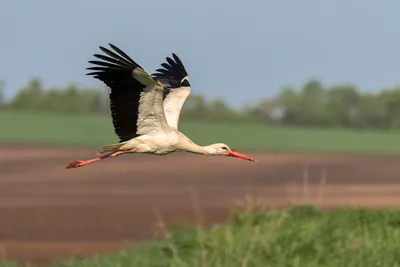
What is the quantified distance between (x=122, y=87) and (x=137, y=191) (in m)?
23.6

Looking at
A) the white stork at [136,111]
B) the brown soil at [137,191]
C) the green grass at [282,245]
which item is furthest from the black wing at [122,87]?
the brown soil at [137,191]

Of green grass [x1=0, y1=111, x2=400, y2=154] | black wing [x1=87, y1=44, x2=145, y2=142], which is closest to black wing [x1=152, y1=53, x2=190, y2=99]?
black wing [x1=87, y1=44, x2=145, y2=142]

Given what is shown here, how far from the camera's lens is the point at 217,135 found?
58.4m

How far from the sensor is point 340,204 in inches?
1180

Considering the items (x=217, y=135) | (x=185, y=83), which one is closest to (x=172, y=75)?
(x=185, y=83)

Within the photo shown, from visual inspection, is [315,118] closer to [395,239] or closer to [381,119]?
[381,119]

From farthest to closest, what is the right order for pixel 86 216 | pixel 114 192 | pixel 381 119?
pixel 381 119, pixel 114 192, pixel 86 216

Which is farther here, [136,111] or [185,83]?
[185,83]

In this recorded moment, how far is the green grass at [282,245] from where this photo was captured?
1334 cm

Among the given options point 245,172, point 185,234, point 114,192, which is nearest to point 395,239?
point 185,234

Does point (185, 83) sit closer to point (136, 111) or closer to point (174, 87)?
point (174, 87)

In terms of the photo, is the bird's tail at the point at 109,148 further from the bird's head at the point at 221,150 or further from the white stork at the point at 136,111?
the bird's head at the point at 221,150

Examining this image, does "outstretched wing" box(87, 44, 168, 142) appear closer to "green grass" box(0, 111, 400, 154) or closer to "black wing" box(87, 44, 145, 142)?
"black wing" box(87, 44, 145, 142)

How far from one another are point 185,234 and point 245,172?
88.9ft
